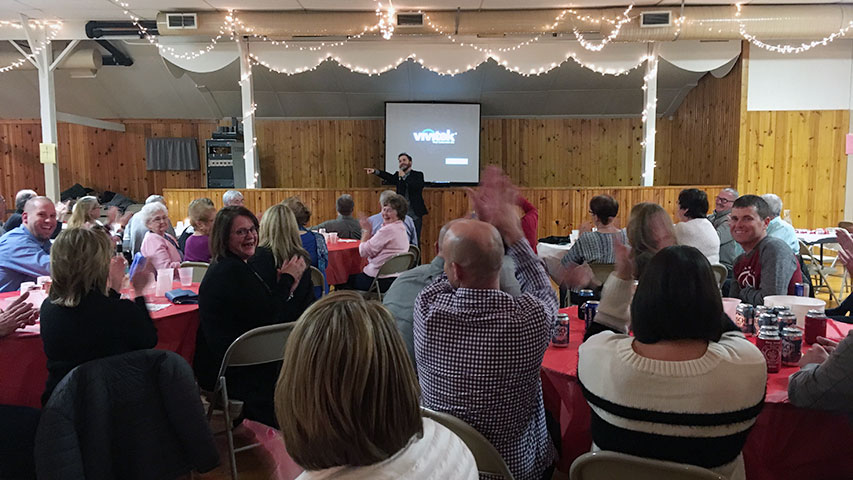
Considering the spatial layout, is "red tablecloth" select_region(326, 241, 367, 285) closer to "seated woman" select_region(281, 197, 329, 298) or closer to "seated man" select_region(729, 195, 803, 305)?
"seated woman" select_region(281, 197, 329, 298)

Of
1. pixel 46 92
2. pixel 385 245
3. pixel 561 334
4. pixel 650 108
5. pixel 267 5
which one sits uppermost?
pixel 267 5

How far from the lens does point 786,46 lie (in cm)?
869

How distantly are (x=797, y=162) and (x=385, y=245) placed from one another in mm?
7012

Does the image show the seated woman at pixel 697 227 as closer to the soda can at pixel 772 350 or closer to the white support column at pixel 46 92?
the soda can at pixel 772 350

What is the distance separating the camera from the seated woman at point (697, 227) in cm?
403

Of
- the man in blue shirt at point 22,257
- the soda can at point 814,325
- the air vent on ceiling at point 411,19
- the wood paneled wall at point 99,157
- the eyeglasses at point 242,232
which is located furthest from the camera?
the wood paneled wall at point 99,157

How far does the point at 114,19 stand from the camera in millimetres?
8242

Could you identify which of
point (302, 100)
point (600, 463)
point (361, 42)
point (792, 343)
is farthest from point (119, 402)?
point (302, 100)

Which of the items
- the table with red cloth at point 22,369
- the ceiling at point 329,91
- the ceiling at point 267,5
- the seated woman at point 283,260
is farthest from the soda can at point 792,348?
the ceiling at point 329,91

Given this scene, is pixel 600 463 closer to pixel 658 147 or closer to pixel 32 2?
pixel 32 2

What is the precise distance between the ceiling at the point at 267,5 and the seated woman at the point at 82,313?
617 centimetres

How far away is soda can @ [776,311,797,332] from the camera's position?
215 centimetres

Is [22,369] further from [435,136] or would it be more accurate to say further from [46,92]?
[435,136]

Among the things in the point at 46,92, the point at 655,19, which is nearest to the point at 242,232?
the point at 655,19
